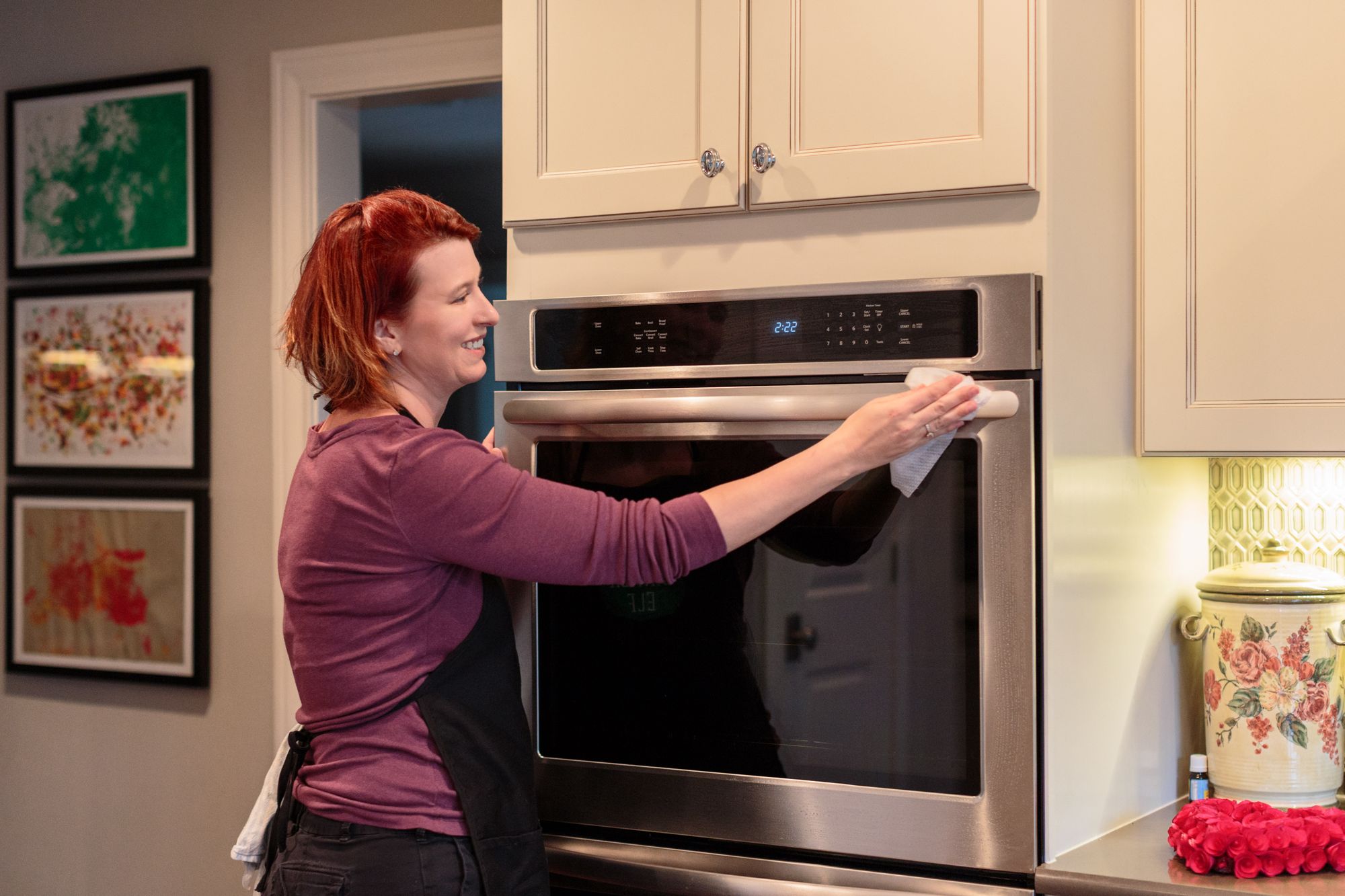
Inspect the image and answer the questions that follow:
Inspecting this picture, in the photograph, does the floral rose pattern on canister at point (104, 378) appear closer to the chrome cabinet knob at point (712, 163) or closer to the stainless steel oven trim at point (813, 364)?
the stainless steel oven trim at point (813, 364)

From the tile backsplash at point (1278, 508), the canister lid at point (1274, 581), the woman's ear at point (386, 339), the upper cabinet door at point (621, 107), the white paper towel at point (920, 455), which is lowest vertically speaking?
the canister lid at point (1274, 581)

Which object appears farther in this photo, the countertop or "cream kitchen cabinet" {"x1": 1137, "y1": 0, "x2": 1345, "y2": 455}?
"cream kitchen cabinet" {"x1": 1137, "y1": 0, "x2": 1345, "y2": 455}

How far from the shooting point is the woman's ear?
1365 millimetres

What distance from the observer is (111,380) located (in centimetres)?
264

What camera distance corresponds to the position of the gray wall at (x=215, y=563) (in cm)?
251

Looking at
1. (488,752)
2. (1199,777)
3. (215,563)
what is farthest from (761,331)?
(215,563)

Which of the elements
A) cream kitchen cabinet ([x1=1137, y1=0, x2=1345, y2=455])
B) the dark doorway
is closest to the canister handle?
cream kitchen cabinet ([x1=1137, y1=0, x2=1345, y2=455])

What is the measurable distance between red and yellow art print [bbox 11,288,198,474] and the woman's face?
4.47 ft

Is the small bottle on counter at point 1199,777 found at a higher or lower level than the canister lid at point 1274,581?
lower

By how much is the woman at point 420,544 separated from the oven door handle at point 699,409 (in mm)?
51

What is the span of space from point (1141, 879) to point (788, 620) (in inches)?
17.6

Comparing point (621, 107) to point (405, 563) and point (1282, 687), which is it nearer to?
point (405, 563)

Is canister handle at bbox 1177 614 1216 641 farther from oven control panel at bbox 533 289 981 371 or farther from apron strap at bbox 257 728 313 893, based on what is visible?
apron strap at bbox 257 728 313 893

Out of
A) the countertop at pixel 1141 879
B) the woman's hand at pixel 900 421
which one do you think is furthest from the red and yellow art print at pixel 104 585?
the countertop at pixel 1141 879
